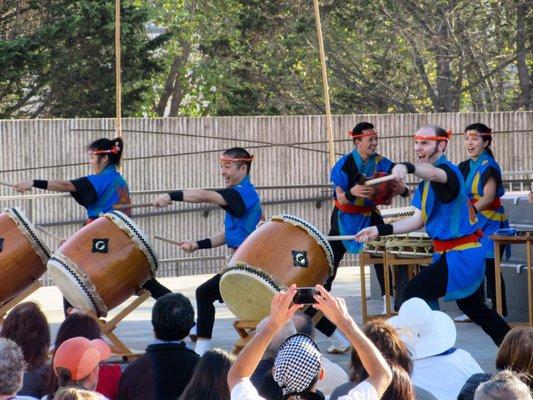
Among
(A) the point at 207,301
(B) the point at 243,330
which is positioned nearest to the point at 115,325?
(A) the point at 207,301

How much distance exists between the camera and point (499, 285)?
354 inches

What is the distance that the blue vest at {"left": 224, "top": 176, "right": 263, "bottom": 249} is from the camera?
8.91 metres

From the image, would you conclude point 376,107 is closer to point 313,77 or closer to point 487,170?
point 313,77

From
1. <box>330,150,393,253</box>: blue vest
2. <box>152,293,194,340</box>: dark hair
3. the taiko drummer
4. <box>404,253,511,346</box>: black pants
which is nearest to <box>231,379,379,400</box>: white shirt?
<box>152,293,194,340</box>: dark hair

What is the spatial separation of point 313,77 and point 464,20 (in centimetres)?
300

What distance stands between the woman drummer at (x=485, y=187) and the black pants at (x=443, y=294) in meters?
1.66

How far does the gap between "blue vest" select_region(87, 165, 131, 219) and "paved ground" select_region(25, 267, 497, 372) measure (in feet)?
2.57

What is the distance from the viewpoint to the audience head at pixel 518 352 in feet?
16.4

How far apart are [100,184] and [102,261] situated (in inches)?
32.2

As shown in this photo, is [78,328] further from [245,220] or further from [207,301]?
[245,220]

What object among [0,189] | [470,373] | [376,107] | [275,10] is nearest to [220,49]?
[275,10]

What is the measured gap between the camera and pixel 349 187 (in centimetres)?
924

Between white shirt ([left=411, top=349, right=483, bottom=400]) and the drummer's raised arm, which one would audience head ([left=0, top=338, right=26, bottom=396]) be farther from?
the drummer's raised arm

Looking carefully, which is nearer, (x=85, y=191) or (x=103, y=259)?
(x=103, y=259)
